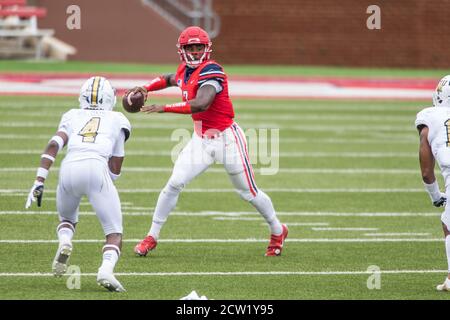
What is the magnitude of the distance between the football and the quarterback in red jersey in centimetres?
14

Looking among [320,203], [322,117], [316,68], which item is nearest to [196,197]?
[320,203]

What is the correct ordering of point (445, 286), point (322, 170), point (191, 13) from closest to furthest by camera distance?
point (445, 286), point (322, 170), point (191, 13)

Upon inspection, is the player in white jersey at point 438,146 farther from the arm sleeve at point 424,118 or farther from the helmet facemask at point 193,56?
the helmet facemask at point 193,56

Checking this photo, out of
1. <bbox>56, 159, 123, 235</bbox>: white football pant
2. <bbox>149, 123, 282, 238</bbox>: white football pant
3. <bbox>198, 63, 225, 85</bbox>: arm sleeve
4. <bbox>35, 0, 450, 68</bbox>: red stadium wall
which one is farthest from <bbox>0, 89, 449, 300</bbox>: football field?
<bbox>35, 0, 450, 68</bbox>: red stadium wall

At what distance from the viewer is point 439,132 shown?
7676 millimetres

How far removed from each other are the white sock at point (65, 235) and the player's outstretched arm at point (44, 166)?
26cm

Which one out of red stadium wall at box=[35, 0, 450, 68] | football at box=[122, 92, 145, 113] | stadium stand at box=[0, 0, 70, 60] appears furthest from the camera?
red stadium wall at box=[35, 0, 450, 68]

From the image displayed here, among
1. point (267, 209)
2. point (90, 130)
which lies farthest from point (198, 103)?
point (90, 130)

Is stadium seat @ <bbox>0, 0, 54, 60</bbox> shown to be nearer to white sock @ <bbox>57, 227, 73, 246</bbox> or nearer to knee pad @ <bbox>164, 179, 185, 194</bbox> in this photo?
knee pad @ <bbox>164, 179, 185, 194</bbox>

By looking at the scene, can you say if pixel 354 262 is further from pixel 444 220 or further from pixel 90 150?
pixel 90 150

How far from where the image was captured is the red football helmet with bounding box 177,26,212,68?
891 centimetres

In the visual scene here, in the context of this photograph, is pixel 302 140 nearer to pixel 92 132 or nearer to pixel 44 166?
pixel 92 132

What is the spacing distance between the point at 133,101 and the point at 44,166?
1.51 m
